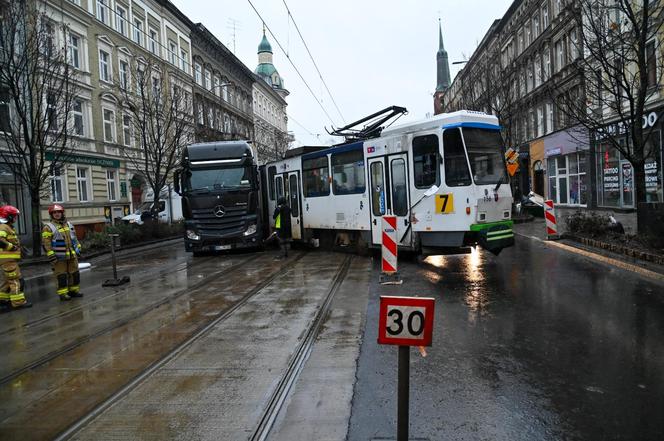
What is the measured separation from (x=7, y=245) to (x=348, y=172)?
25.8 feet

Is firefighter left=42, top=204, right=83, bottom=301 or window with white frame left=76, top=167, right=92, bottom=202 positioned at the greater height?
window with white frame left=76, top=167, right=92, bottom=202

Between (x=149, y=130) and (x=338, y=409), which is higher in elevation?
(x=149, y=130)

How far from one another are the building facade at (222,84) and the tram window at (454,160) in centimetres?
2534

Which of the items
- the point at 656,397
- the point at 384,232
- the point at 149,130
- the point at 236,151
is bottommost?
the point at 656,397

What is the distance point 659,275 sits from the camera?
28.7 feet

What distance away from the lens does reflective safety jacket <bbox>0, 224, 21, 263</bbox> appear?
27.2ft

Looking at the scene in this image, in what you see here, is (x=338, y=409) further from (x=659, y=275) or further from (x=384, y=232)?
(x=659, y=275)

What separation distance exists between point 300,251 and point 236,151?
3732mm

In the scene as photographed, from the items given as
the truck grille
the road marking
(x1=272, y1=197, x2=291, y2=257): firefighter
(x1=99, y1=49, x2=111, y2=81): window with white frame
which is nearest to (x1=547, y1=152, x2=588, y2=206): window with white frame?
the road marking

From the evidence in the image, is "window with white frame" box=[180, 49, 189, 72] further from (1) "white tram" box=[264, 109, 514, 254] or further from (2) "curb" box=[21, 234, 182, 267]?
(1) "white tram" box=[264, 109, 514, 254]

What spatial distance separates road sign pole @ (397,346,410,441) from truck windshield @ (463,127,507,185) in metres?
7.72

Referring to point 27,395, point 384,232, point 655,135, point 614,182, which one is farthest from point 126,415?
point 614,182

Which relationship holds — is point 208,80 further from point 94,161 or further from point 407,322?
point 407,322

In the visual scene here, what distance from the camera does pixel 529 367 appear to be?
4680 mm
